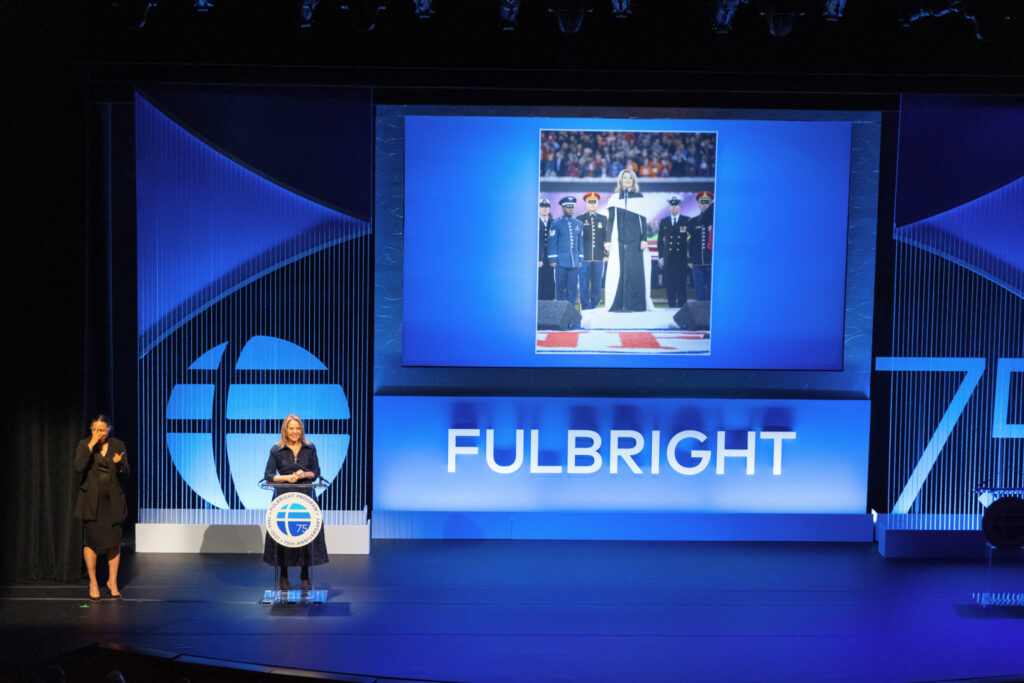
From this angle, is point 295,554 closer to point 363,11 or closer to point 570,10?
point 363,11

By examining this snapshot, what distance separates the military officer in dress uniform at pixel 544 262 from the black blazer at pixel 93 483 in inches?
141

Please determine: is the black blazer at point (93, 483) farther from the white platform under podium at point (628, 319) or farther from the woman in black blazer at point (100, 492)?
the white platform under podium at point (628, 319)

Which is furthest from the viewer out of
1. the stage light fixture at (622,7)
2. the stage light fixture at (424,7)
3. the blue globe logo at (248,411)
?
the blue globe logo at (248,411)

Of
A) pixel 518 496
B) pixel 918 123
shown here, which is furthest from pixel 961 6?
pixel 518 496

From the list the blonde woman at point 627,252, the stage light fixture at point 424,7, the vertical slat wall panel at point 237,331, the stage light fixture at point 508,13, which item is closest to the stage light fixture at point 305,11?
the stage light fixture at point 424,7

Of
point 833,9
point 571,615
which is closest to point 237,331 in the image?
point 571,615

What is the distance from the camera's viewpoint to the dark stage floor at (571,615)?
6.39 m

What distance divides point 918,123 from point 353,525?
18.5 ft

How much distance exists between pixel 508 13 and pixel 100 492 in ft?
14.3

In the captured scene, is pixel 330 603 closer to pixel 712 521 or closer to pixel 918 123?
pixel 712 521

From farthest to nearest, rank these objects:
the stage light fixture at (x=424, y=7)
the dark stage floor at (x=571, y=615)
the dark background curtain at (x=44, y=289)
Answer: the dark background curtain at (x=44, y=289), the stage light fixture at (x=424, y=7), the dark stage floor at (x=571, y=615)

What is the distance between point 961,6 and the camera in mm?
7000

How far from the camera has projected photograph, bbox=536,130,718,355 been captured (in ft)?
29.0

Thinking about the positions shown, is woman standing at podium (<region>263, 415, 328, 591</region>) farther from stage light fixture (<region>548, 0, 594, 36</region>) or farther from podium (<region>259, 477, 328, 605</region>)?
stage light fixture (<region>548, 0, 594, 36</region>)
